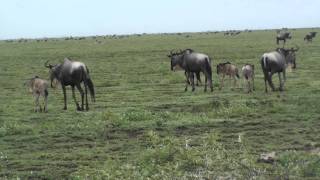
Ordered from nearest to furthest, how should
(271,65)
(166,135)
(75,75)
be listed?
(166,135), (75,75), (271,65)

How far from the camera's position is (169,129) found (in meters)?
15.0

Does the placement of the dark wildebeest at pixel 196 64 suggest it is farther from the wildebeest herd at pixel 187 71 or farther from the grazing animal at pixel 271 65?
the grazing animal at pixel 271 65

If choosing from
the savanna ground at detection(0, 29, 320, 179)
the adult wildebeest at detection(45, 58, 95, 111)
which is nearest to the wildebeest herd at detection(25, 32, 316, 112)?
the adult wildebeest at detection(45, 58, 95, 111)

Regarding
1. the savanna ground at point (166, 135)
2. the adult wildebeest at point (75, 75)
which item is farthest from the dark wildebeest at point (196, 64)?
the adult wildebeest at point (75, 75)

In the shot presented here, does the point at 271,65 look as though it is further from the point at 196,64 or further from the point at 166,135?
the point at 166,135

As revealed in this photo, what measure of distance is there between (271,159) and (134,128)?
5.22m

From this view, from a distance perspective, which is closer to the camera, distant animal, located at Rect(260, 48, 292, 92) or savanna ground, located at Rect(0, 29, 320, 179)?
savanna ground, located at Rect(0, 29, 320, 179)

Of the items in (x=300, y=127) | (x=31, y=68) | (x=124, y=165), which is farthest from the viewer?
(x=31, y=68)

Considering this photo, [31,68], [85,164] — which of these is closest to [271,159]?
[85,164]

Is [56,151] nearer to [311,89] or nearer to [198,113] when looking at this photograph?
[198,113]

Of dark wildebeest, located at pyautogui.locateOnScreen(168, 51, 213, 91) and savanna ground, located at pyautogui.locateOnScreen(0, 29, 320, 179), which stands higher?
dark wildebeest, located at pyautogui.locateOnScreen(168, 51, 213, 91)

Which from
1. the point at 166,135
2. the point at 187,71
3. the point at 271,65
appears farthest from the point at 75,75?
the point at 271,65

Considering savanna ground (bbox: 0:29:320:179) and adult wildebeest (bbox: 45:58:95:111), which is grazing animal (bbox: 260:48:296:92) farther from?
adult wildebeest (bbox: 45:58:95:111)

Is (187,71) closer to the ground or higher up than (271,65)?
closer to the ground
